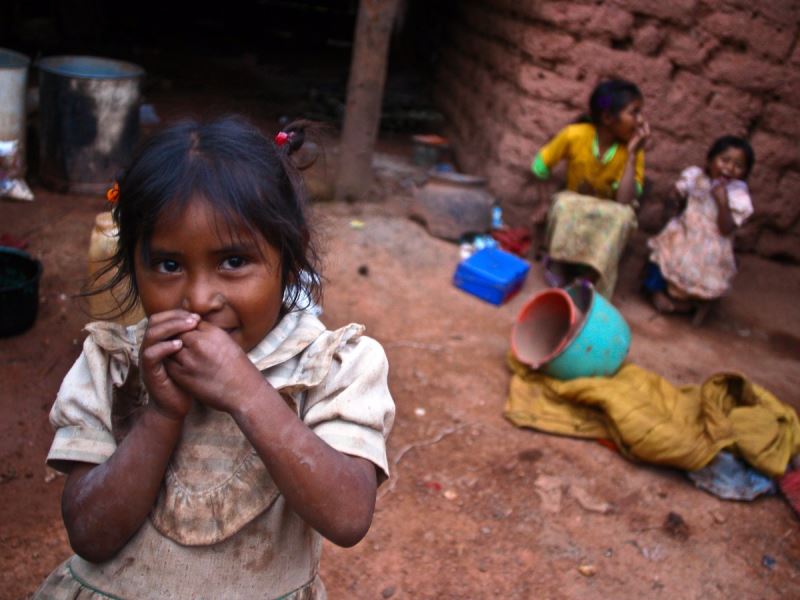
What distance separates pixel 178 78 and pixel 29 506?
6.60 meters

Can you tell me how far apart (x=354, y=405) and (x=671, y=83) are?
4432mm

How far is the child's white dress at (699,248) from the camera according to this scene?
4527 millimetres

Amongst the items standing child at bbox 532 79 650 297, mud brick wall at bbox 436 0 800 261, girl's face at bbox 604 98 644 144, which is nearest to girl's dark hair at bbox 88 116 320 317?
standing child at bbox 532 79 650 297

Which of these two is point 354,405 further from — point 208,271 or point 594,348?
point 594,348

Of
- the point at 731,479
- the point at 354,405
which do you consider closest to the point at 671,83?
the point at 731,479

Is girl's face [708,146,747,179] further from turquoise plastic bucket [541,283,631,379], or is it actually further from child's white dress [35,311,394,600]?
child's white dress [35,311,394,600]

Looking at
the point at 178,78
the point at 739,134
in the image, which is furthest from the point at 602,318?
the point at 178,78

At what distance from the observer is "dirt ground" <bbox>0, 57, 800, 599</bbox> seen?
95.1 inches

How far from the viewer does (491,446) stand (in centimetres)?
313

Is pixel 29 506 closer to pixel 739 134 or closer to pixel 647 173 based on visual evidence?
pixel 647 173

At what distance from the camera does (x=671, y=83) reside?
490 cm

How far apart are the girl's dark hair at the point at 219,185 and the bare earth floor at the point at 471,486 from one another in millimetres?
437

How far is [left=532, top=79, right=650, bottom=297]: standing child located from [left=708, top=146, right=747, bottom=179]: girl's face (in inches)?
17.8

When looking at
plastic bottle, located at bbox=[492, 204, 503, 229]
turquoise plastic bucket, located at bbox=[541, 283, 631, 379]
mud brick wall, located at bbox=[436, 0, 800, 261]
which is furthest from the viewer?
plastic bottle, located at bbox=[492, 204, 503, 229]
